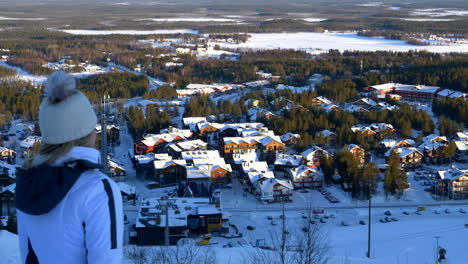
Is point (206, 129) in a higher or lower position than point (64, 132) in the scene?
lower

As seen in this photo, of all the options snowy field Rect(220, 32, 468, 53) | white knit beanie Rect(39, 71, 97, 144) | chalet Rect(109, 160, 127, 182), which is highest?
white knit beanie Rect(39, 71, 97, 144)

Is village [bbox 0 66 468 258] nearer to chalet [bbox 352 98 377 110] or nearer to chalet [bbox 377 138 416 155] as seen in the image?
chalet [bbox 377 138 416 155]

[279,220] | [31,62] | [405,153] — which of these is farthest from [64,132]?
[31,62]

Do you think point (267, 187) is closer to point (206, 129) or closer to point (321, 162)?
point (321, 162)

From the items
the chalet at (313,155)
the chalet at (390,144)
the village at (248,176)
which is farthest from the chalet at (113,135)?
the chalet at (390,144)

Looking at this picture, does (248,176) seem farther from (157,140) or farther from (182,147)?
(157,140)

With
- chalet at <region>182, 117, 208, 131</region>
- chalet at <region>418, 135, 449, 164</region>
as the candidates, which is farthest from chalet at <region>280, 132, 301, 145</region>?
chalet at <region>418, 135, 449, 164</region>
